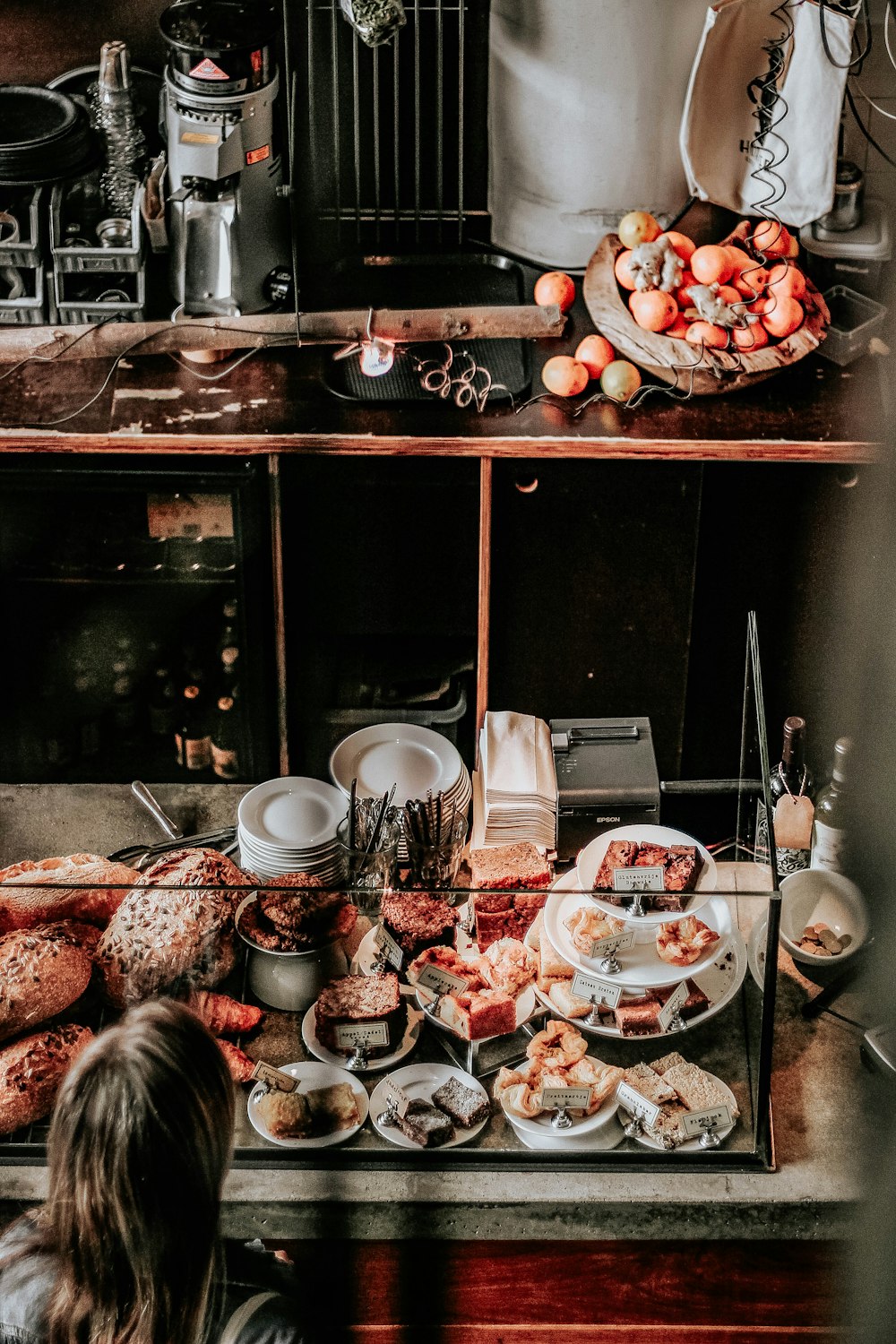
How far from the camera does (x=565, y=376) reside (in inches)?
108

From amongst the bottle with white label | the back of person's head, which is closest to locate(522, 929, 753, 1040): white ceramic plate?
the bottle with white label

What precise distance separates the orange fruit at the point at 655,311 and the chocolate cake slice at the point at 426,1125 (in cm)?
159

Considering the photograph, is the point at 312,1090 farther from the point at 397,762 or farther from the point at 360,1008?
the point at 397,762

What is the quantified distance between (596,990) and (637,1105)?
0.52ft

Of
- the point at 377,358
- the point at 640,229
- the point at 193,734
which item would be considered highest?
the point at 640,229

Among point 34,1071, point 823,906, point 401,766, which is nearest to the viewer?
point 34,1071

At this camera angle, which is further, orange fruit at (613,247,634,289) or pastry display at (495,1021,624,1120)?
orange fruit at (613,247,634,289)

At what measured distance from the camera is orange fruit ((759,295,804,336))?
109 inches

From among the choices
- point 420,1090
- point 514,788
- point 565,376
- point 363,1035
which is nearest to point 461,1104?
point 420,1090

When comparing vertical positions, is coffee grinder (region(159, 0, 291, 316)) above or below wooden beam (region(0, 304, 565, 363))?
above

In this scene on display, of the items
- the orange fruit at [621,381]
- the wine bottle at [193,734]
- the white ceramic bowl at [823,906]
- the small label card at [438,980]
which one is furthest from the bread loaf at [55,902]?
the orange fruit at [621,381]

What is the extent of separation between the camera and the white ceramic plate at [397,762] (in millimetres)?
2523

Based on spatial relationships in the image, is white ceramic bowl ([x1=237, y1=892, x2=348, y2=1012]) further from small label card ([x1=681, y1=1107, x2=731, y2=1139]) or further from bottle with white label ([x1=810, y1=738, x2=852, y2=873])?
bottle with white label ([x1=810, y1=738, x2=852, y2=873])

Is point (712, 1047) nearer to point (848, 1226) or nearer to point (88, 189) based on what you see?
point (848, 1226)
